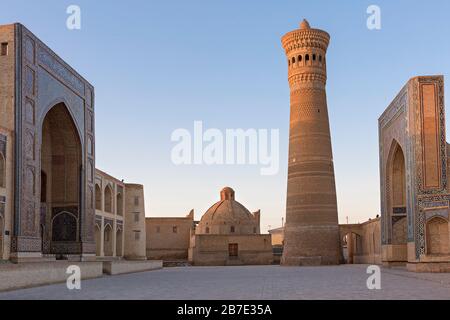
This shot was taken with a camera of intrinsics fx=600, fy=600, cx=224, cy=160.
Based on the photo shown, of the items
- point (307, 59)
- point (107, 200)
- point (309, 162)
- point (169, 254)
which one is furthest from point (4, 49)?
point (169, 254)

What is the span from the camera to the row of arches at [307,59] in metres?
31.1

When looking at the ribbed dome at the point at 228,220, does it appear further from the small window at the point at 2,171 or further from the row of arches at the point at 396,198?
the small window at the point at 2,171

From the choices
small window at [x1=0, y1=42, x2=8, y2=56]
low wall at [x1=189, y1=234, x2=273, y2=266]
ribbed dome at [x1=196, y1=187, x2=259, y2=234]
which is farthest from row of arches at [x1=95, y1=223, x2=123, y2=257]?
ribbed dome at [x1=196, y1=187, x2=259, y2=234]

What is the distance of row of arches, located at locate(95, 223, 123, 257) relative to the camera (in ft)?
88.4

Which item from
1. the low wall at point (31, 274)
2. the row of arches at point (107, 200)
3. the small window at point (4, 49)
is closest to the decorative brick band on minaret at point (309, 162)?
the row of arches at point (107, 200)

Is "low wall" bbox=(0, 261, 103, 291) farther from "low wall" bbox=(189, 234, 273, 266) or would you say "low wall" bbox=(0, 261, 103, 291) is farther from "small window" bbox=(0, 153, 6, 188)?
"low wall" bbox=(189, 234, 273, 266)

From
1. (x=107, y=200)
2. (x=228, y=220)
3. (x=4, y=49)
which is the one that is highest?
(x=4, y=49)

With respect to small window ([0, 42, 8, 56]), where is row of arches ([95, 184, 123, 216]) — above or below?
below

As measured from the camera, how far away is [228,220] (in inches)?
1735

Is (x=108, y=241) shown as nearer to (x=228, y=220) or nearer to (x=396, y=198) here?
(x=396, y=198)

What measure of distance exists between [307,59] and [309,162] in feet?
17.7

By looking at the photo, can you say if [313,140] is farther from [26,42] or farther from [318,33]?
[26,42]

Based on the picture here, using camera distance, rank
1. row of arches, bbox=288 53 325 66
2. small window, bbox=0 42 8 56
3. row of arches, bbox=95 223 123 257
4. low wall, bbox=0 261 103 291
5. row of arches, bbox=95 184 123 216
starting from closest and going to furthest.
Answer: low wall, bbox=0 261 103 291 < small window, bbox=0 42 8 56 < row of arches, bbox=95 223 123 257 < row of arches, bbox=95 184 123 216 < row of arches, bbox=288 53 325 66
